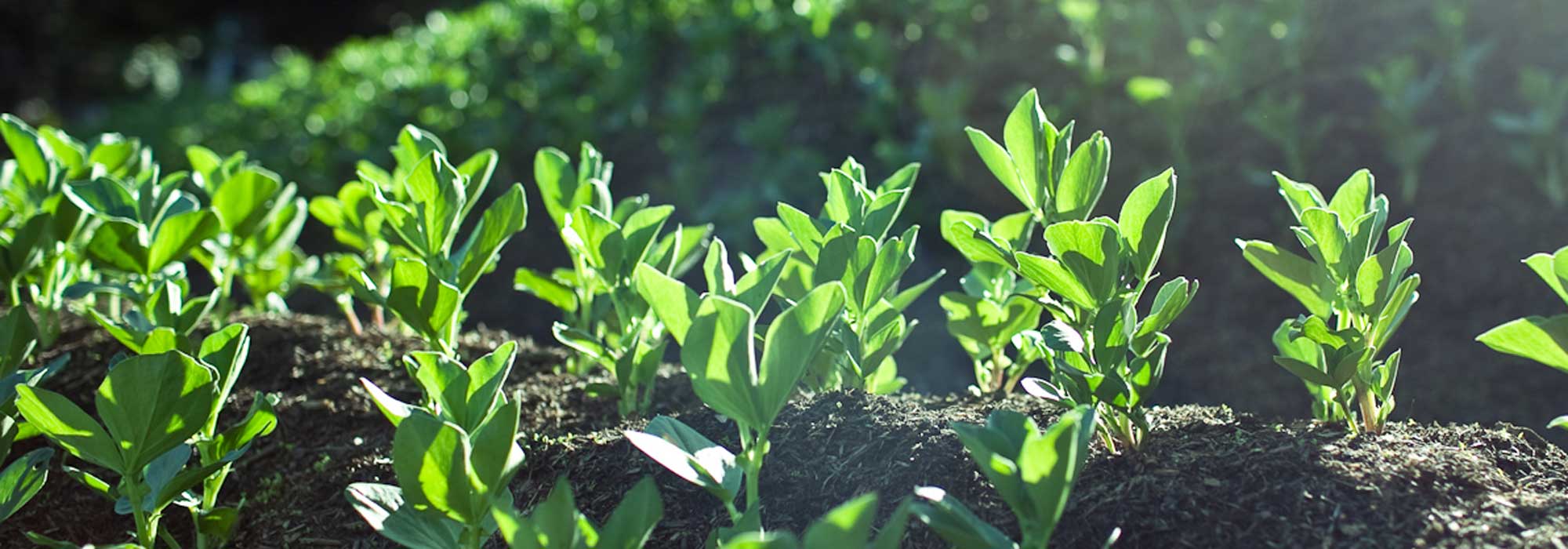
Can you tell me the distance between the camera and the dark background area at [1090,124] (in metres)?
2.90

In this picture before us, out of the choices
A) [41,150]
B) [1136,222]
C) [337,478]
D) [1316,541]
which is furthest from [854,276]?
[41,150]

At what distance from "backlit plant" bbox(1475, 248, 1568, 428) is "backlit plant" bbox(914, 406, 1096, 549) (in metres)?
0.51

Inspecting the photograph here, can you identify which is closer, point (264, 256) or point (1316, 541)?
point (1316, 541)

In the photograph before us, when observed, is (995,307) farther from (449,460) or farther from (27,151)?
(27,151)

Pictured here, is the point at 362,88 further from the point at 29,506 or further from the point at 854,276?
the point at 854,276

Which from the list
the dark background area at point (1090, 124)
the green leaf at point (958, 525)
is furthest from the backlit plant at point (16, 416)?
the dark background area at point (1090, 124)

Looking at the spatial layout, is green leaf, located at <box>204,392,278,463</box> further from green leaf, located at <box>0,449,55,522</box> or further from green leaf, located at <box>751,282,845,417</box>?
green leaf, located at <box>751,282,845,417</box>

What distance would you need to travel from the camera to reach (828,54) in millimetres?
3836

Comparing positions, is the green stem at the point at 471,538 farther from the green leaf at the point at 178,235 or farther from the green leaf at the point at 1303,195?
the green leaf at the point at 1303,195

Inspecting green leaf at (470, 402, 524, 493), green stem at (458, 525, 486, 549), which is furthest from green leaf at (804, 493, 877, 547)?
green stem at (458, 525, 486, 549)

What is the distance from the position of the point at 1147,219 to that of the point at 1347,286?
0.28 metres

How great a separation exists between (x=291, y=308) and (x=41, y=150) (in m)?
1.49

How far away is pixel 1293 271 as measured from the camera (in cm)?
151

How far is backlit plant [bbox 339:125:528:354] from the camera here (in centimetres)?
160
